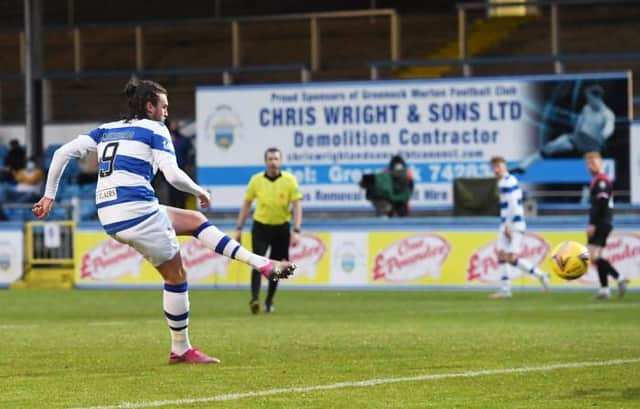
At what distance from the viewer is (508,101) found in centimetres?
3334

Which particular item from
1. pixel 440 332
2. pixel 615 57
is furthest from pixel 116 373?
pixel 615 57

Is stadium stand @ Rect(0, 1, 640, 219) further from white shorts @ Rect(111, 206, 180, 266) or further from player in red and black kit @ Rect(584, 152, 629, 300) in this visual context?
white shorts @ Rect(111, 206, 180, 266)

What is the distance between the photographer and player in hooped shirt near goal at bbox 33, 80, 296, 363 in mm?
12820

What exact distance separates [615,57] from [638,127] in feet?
9.30

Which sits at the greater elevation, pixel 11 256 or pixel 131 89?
pixel 131 89

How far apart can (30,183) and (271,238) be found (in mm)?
15111

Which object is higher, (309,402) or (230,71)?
(230,71)

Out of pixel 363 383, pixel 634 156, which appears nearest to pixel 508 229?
pixel 634 156

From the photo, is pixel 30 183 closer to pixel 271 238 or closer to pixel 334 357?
pixel 271 238

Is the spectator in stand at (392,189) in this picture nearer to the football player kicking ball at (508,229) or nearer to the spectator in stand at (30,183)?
the football player kicking ball at (508,229)

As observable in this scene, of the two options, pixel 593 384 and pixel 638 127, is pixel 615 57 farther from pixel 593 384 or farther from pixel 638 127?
pixel 593 384

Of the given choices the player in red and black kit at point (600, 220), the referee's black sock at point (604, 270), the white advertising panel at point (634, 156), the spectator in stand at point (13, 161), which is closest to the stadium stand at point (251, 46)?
the spectator in stand at point (13, 161)

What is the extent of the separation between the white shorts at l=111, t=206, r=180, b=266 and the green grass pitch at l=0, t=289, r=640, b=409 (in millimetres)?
909

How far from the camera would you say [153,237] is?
12.8m
